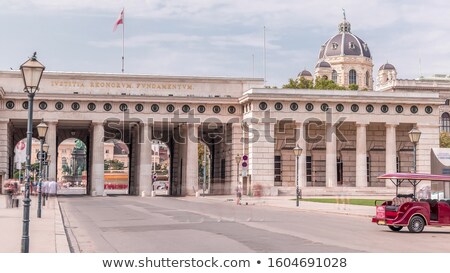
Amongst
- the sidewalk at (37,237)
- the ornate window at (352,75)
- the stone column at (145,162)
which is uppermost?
the ornate window at (352,75)

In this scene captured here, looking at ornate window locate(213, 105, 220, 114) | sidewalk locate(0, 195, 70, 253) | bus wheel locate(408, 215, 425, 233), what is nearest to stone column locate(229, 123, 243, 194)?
ornate window locate(213, 105, 220, 114)

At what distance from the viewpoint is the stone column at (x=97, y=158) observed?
263 feet

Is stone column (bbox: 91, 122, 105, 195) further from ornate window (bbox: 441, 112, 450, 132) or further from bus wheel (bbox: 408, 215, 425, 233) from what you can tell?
ornate window (bbox: 441, 112, 450, 132)

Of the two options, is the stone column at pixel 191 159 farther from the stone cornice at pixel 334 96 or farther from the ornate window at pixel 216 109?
the stone cornice at pixel 334 96

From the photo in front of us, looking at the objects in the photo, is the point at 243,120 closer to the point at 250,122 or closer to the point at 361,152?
the point at 250,122

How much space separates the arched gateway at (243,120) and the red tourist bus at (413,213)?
47440 millimetres

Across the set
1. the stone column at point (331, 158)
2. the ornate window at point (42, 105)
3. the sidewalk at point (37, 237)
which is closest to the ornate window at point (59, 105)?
the ornate window at point (42, 105)

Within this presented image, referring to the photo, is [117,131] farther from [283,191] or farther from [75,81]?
[283,191]

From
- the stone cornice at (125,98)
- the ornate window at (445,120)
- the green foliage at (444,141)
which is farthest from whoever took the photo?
the ornate window at (445,120)

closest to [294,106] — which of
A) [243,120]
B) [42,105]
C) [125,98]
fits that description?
[243,120]

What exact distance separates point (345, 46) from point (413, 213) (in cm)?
14993

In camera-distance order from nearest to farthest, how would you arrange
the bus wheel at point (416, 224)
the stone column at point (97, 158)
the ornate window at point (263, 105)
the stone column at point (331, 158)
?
the bus wheel at point (416, 224) < the ornate window at point (263, 105) < the stone column at point (331, 158) < the stone column at point (97, 158)

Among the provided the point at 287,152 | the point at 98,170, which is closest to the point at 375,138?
the point at 287,152

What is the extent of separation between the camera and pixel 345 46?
174 m
